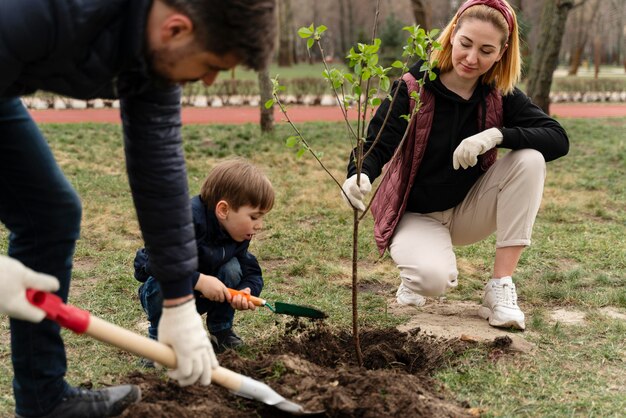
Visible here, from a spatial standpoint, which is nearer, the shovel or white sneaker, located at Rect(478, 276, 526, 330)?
the shovel

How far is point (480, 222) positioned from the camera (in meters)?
3.74

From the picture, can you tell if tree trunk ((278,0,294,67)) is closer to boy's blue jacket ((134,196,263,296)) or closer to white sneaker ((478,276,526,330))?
white sneaker ((478,276,526,330))

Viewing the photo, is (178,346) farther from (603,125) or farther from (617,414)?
(603,125)

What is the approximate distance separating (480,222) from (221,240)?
1406 millimetres

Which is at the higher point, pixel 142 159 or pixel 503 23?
pixel 503 23

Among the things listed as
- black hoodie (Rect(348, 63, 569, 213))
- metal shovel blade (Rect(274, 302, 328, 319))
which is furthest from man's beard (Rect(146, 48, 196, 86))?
black hoodie (Rect(348, 63, 569, 213))

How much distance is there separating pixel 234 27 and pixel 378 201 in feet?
7.40

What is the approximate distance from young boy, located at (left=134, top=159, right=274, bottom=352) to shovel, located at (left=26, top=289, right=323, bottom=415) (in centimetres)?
67

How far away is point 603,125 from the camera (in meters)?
12.6

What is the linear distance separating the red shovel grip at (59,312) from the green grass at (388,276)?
2.54 ft

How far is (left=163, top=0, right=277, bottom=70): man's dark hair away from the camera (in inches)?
65.5

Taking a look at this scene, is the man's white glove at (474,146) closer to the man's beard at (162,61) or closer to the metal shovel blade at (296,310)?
the metal shovel blade at (296,310)

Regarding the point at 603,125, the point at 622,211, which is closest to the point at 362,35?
the point at 603,125

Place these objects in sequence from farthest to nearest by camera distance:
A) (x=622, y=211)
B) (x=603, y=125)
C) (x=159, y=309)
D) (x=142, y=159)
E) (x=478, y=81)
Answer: (x=603, y=125) → (x=622, y=211) → (x=478, y=81) → (x=159, y=309) → (x=142, y=159)
